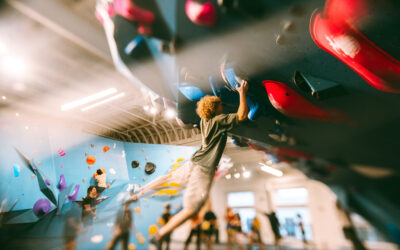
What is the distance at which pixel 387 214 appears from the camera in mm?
1716

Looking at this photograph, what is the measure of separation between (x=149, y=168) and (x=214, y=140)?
2.35 metres

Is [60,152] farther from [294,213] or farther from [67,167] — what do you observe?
[294,213]

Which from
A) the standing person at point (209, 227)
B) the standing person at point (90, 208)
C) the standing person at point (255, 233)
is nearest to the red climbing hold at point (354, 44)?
the standing person at point (255, 233)

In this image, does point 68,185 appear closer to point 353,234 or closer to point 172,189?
point 172,189

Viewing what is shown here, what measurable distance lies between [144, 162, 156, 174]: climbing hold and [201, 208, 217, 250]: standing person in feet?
4.60

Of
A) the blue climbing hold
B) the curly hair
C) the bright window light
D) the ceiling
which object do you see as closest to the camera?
the curly hair

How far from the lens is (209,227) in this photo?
2.66 meters

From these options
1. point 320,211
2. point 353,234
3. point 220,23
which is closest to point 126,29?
point 220,23

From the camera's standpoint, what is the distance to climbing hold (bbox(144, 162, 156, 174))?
345cm

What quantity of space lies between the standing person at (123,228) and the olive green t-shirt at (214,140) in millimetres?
1606

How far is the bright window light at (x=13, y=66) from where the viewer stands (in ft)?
10.5

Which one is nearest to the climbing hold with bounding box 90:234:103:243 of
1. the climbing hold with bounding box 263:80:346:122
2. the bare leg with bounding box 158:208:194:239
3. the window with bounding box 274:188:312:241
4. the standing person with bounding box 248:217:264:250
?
the bare leg with bounding box 158:208:194:239

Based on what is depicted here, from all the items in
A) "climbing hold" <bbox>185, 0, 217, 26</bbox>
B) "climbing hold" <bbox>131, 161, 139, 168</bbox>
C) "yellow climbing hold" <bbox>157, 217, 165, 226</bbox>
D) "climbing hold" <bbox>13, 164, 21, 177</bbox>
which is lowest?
"yellow climbing hold" <bbox>157, 217, 165, 226</bbox>

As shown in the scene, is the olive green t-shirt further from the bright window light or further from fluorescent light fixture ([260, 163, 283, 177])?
the bright window light
